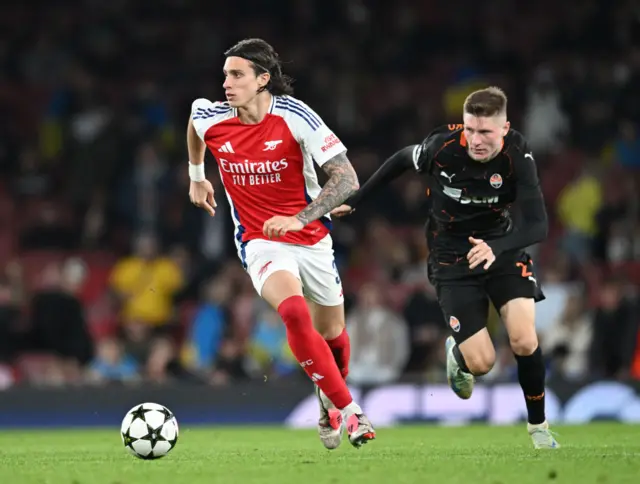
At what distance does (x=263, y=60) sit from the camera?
8.05m

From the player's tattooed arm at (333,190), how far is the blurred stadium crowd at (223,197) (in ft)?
19.8

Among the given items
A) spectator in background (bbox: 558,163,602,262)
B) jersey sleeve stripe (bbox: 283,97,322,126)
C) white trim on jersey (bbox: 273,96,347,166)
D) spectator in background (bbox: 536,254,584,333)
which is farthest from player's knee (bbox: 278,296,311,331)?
spectator in background (bbox: 558,163,602,262)

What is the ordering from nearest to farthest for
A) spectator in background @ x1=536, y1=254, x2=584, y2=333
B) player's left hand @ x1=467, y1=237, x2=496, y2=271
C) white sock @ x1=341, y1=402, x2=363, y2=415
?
player's left hand @ x1=467, y1=237, x2=496, y2=271 < white sock @ x1=341, y1=402, x2=363, y2=415 < spectator in background @ x1=536, y1=254, x2=584, y2=333

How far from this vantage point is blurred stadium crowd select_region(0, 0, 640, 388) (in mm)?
14523

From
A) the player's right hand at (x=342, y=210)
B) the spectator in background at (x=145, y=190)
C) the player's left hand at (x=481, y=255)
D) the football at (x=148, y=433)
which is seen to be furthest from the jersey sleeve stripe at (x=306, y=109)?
the spectator in background at (x=145, y=190)

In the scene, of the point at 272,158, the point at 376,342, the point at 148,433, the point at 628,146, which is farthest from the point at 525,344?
the point at 628,146

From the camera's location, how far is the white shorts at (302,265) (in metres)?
7.92

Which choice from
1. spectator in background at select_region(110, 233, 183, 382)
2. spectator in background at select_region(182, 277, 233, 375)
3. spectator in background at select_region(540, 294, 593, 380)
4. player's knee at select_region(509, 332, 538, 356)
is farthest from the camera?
spectator in background at select_region(110, 233, 183, 382)

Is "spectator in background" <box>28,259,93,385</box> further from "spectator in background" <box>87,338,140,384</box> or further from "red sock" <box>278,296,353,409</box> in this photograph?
"red sock" <box>278,296,353,409</box>

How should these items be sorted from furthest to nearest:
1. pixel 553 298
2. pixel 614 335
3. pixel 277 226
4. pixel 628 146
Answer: pixel 628 146
pixel 553 298
pixel 614 335
pixel 277 226

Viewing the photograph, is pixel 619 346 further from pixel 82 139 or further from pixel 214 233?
pixel 82 139

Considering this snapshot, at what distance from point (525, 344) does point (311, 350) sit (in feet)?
4.55

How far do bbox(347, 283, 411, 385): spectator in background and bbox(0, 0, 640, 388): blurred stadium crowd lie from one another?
0.08ft

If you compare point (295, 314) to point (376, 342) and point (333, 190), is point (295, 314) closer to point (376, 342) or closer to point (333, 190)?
point (333, 190)
